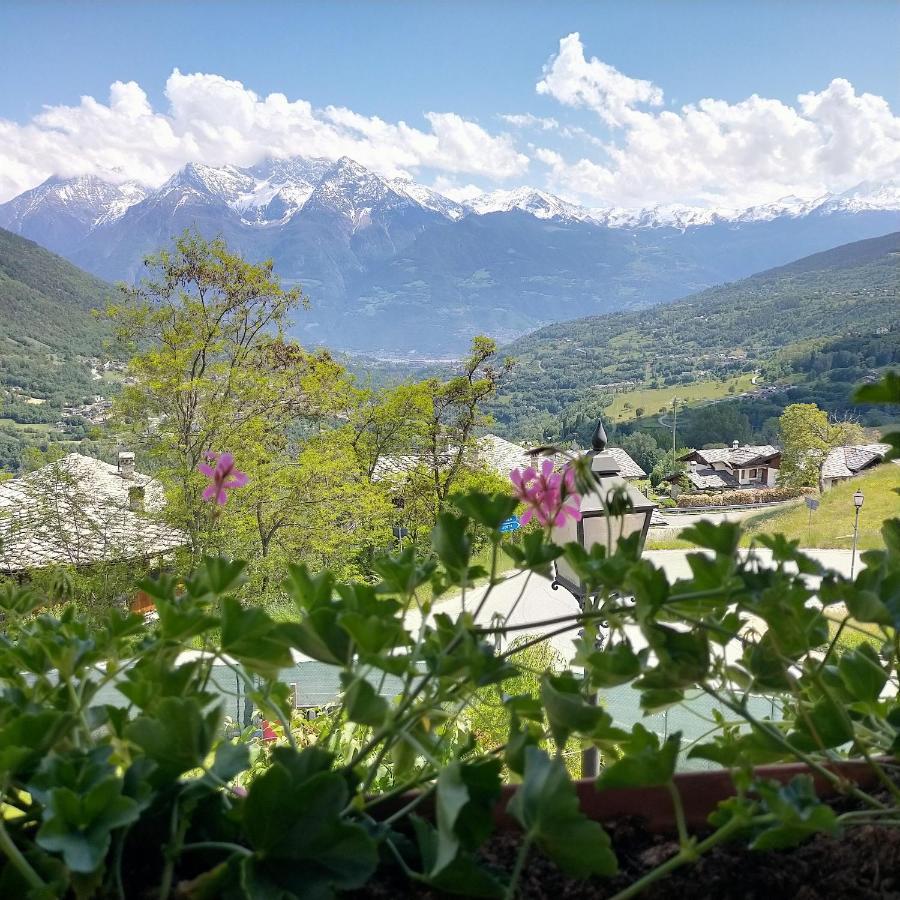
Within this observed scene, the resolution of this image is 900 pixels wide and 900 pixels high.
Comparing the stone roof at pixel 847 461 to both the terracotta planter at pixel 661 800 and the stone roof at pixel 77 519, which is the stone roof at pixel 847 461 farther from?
the terracotta planter at pixel 661 800

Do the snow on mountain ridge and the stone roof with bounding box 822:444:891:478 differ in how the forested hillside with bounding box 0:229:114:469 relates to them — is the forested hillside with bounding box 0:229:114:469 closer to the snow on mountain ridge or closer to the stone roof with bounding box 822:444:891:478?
the stone roof with bounding box 822:444:891:478

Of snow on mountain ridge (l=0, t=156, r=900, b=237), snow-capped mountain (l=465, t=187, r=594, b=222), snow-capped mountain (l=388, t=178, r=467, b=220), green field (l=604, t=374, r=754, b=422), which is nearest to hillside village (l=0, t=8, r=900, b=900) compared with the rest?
green field (l=604, t=374, r=754, b=422)

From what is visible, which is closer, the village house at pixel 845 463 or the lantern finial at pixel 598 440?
the lantern finial at pixel 598 440

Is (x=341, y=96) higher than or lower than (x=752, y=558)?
higher

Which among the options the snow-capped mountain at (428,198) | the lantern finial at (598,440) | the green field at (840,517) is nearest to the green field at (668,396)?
the green field at (840,517)

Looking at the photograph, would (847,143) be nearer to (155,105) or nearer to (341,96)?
(341,96)

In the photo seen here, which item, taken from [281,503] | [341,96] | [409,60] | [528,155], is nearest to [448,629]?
[281,503]

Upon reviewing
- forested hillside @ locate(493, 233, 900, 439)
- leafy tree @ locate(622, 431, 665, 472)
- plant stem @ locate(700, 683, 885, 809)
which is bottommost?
leafy tree @ locate(622, 431, 665, 472)
